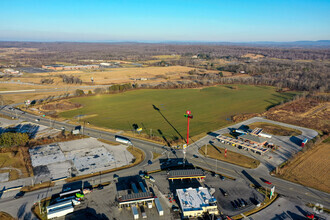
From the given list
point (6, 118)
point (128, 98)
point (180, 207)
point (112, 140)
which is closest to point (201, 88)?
point (128, 98)

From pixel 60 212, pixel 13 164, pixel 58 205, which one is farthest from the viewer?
pixel 13 164

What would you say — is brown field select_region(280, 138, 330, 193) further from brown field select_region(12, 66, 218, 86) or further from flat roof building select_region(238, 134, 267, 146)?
brown field select_region(12, 66, 218, 86)

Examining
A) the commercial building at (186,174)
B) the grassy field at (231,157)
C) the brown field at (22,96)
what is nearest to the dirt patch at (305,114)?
the grassy field at (231,157)

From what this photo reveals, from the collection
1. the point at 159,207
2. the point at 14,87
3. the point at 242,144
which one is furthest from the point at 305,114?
the point at 14,87

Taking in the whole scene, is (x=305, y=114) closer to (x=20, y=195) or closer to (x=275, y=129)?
(x=275, y=129)

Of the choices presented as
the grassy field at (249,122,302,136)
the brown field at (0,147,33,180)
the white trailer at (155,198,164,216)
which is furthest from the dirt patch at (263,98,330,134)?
the brown field at (0,147,33,180)

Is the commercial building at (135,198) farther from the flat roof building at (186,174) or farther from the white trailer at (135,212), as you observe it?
the flat roof building at (186,174)
